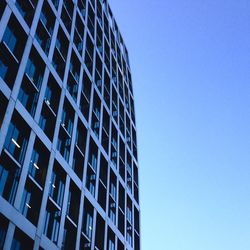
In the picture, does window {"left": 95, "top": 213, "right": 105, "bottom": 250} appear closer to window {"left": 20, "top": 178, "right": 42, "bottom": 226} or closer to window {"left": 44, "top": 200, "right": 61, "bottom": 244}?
window {"left": 44, "top": 200, "right": 61, "bottom": 244}

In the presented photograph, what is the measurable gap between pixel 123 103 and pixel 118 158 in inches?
424

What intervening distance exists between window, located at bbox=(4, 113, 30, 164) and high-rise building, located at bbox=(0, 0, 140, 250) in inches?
2.4

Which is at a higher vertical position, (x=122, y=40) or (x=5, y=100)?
(x=122, y=40)

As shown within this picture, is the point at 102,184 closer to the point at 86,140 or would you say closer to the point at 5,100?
the point at 86,140

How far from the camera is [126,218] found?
136 feet

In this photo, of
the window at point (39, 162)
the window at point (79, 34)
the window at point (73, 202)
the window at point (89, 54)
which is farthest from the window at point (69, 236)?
the window at point (79, 34)

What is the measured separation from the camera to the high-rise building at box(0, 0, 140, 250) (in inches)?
931

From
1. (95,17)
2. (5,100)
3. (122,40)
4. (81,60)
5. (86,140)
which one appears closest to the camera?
(5,100)

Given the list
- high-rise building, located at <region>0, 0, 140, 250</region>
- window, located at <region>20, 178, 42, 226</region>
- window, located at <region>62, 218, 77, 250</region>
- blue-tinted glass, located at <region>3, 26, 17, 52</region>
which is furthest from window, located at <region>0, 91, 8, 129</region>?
window, located at <region>62, 218, 77, 250</region>

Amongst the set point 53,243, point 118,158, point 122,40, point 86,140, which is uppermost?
point 122,40

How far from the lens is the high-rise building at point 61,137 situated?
23.6 metres

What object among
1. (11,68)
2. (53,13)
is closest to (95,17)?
(53,13)

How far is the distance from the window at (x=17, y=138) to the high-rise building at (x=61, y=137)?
6cm

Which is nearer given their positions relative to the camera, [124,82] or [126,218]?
[126,218]
